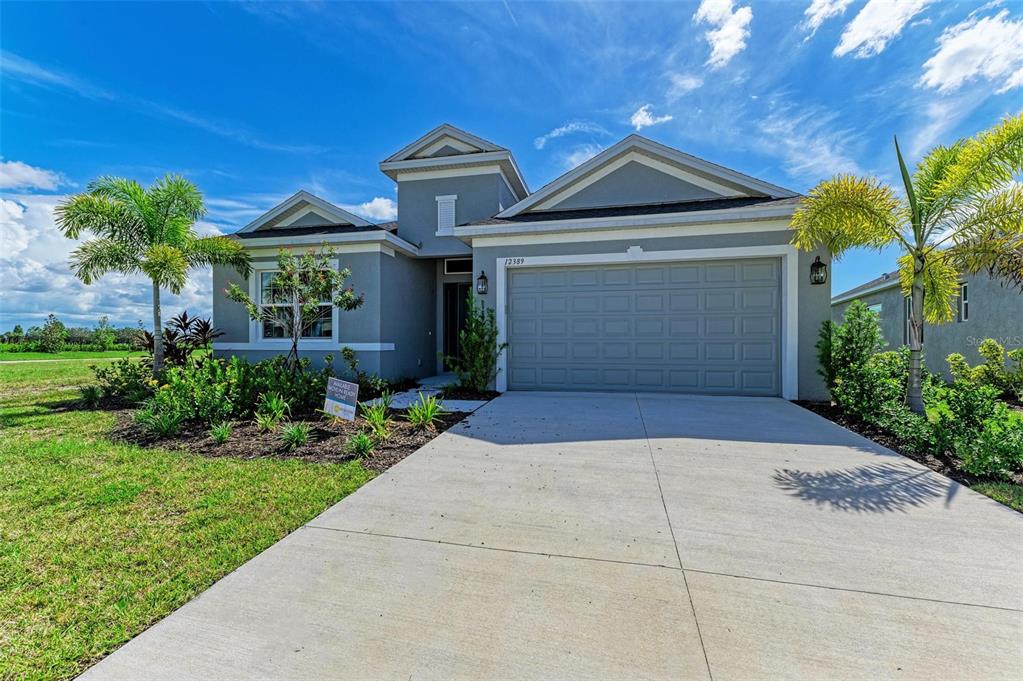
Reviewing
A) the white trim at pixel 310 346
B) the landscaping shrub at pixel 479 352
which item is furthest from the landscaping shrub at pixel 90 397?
the landscaping shrub at pixel 479 352

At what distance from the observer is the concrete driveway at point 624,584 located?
1788mm

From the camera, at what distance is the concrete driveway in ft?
5.87

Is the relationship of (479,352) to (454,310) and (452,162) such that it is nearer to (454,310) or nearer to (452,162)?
(454,310)

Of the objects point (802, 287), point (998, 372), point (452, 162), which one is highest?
point (452, 162)

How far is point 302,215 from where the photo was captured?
424 inches

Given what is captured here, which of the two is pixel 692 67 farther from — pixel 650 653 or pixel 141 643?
pixel 141 643

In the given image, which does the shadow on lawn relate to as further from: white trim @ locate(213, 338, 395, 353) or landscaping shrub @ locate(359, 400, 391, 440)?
white trim @ locate(213, 338, 395, 353)

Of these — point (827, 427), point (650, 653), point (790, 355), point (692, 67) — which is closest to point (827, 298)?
point (790, 355)

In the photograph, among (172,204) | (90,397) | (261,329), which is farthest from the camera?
(261,329)

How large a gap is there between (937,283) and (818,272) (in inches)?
66.4

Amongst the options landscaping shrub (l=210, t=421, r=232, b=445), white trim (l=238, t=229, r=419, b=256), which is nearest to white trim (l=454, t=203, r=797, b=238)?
white trim (l=238, t=229, r=419, b=256)

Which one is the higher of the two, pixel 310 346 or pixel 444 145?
pixel 444 145

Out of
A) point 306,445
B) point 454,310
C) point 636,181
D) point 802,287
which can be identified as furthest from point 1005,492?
point 454,310

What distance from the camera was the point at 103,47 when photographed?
764 centimetres
